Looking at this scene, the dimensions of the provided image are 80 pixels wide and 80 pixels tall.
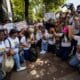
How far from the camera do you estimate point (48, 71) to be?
23.2 feet

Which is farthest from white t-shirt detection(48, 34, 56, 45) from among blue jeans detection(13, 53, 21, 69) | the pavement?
blue jeans detection(13, 53, 21, 69)

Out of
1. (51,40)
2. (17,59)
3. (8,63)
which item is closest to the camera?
(8,63)

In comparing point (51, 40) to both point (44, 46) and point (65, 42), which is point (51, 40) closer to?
point (44, 46)

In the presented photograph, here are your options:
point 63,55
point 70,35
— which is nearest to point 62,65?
point 63,55

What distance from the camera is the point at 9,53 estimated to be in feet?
22.1

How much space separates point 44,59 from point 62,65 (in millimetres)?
831

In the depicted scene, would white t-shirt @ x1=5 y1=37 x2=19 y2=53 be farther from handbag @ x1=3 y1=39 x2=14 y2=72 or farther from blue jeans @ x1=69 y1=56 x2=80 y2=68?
blue jeans @ x1=69 y1=56 x2=80 y2=68

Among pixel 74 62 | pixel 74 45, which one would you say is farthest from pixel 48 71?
pixel 74 45

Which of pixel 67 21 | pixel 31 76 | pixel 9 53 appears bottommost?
pixel 31 76

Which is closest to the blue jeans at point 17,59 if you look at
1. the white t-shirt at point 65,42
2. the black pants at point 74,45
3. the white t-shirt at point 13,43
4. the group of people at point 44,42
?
the group of people at point 44,42

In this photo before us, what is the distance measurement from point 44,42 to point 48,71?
1.67 meters

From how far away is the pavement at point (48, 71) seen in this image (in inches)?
265

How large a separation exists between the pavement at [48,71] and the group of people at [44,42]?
0.21 m

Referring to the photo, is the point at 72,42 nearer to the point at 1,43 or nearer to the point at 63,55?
the point at 63,55
